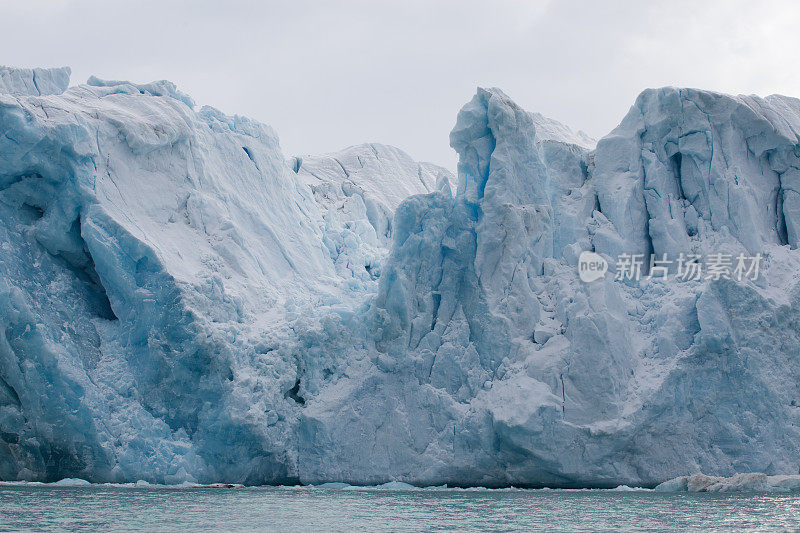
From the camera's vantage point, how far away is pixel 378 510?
1108 cm

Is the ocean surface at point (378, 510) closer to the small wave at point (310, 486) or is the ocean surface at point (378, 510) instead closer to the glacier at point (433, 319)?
the small wave at point (310, 486)

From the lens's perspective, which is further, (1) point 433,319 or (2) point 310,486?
(1) point 433,319

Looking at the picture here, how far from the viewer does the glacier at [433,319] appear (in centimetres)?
1423

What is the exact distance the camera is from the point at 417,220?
53.2 feet

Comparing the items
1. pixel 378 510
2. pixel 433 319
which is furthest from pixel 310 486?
pixel 378 510

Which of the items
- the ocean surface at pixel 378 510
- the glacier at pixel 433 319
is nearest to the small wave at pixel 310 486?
the glacier at pixel 433 319

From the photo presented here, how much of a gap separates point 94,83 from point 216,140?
2812mm

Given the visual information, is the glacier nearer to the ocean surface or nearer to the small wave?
the small wave

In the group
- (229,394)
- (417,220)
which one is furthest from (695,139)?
(229,394)

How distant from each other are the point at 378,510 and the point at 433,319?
5.29m

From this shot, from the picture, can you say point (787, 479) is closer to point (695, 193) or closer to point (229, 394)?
point (695, 193)

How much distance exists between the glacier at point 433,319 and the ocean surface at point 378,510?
849 millimetres

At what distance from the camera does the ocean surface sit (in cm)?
920

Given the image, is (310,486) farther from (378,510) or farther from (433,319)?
(378,510)
